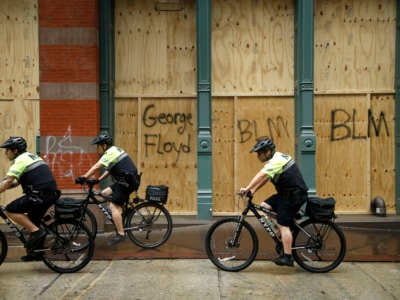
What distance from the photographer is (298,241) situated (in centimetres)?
716

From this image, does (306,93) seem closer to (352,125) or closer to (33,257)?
(352,125)

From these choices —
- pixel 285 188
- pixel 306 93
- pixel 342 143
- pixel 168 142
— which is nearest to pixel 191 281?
pixel 285 188

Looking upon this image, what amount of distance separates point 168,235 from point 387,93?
5.44m

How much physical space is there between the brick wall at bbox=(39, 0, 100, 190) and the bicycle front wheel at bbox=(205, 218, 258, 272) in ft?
12.4

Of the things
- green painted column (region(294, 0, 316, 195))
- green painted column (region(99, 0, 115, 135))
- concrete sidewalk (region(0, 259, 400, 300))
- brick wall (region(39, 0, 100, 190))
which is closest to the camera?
concrete sidewalk (region(0, 259, 400, 300))

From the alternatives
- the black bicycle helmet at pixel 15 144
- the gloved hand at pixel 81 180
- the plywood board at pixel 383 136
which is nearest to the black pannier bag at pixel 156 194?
the gloved hand at pixel 81 180

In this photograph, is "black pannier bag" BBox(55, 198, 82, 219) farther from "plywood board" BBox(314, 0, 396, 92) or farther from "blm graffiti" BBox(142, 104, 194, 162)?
"plywood board" BBox(314, 0, 396, 92)

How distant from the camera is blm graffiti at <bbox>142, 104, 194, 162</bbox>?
11164 mm

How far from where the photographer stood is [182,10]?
11.1 metres

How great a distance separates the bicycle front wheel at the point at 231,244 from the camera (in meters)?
7.11

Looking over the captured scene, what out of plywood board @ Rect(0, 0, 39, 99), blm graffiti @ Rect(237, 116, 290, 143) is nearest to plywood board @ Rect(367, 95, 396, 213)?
blm graffiti @ Rect(237, 116, 290, 143)

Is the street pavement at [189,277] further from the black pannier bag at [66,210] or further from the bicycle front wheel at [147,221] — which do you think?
the black pannier bag at [66,210]

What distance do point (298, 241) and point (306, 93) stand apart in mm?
4283

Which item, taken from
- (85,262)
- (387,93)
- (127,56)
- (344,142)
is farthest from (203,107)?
(85,262)
